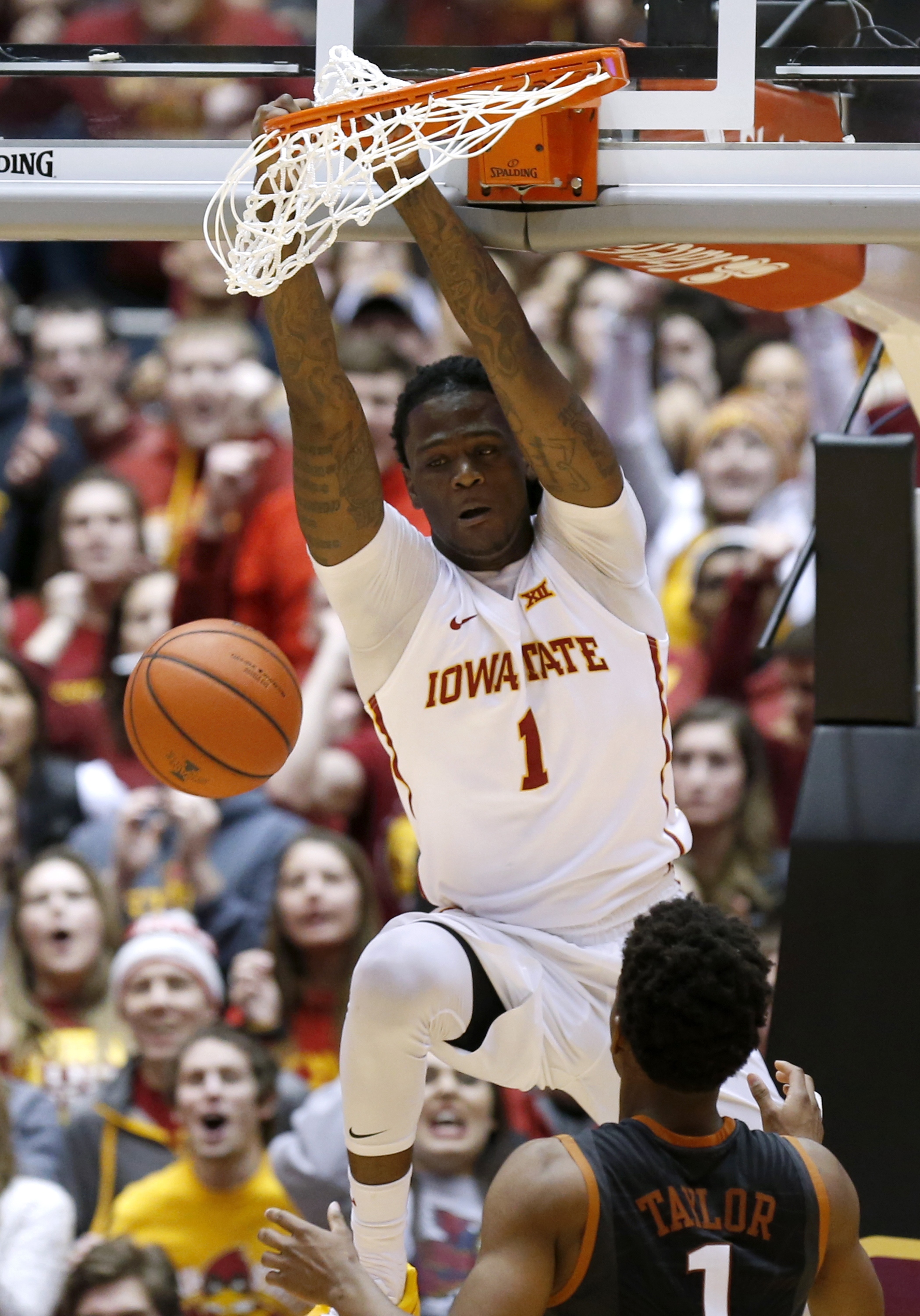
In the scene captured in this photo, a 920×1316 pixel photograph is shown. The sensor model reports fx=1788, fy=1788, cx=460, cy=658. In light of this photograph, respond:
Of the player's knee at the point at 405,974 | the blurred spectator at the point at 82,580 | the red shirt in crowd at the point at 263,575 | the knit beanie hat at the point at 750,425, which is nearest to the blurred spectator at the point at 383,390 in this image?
the red shirt in crowd at the point at 263,575

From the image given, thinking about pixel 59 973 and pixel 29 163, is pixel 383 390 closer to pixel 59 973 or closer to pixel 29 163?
pixel 59 973

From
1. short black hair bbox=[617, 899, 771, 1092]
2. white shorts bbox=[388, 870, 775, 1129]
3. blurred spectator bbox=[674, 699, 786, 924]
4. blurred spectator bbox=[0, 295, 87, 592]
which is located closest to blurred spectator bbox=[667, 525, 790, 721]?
blurred spectator bbox=[674, 699, 786, 924]

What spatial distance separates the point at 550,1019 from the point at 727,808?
7.81 ft

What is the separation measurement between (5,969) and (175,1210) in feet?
3.28

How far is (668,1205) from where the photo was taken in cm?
236

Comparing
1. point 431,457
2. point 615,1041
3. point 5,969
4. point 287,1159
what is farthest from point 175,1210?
point 615,1041

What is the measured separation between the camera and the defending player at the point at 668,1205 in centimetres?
234

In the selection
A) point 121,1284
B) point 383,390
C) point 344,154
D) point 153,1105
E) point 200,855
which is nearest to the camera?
point 344,154

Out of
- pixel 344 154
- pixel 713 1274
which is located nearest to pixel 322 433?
pixel 344 154

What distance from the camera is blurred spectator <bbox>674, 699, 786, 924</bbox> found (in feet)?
18.1

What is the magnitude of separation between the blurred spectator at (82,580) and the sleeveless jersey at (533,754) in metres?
2.84

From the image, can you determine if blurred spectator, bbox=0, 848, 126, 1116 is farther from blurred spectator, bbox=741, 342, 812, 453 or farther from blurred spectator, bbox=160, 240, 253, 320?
blurred spectator, bbox=741, 342, 812, 453

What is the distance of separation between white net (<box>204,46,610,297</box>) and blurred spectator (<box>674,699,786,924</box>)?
2785mm

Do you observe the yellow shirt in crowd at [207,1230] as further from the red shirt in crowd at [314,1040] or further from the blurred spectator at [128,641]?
the blurred spectator at [128,641]
